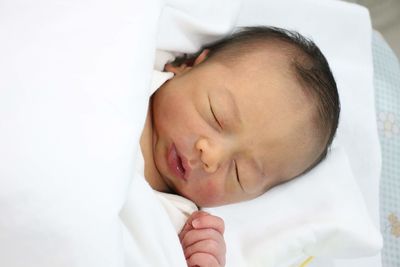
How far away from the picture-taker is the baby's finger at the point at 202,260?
0.88m

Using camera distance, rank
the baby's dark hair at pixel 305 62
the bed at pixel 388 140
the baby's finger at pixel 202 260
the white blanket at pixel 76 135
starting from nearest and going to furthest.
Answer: the white blanket at pixel 76 135 < the baby's finger at pixel 202 260 < the baby's dark hair at pixel 305 62 < the bed at pixel 388 140

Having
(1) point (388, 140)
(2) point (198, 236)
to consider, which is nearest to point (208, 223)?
(2) point (198, 236)

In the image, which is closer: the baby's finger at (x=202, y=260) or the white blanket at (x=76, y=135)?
the white blanket at (x=76, y=135)

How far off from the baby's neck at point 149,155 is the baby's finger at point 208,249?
133 millimetres

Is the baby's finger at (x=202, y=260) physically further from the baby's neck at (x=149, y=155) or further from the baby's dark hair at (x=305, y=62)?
the baby's dark hair at (x=305, y=62)

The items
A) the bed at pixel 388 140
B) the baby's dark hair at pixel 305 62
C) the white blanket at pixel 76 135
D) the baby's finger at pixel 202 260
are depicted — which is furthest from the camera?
the bed at pixel 388 140

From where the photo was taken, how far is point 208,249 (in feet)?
2.94

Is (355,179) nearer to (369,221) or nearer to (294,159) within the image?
(369,221)

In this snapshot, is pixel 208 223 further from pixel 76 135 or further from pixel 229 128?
pixel 76 135

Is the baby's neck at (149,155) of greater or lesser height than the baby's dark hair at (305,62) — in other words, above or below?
below

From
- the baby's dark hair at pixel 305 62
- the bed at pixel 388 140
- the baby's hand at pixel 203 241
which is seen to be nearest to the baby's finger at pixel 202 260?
the baby's hand at pixel 203 241

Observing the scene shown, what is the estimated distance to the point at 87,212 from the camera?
61 centimetres

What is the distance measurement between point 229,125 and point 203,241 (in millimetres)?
190

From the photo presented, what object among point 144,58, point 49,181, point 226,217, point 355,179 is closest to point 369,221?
point 355,179
